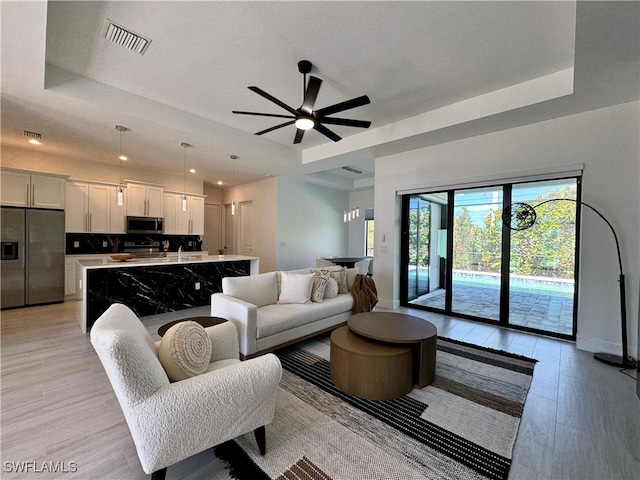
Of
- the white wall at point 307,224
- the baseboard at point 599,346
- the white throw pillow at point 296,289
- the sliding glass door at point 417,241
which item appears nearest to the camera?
the baseboard at point 599,346

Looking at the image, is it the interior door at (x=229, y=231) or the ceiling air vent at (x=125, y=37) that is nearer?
the ceiling air vent at (x=125, y=37)

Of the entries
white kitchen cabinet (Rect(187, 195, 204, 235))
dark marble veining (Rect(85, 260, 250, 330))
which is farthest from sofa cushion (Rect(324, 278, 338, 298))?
white kitchen cabinet (Rect(187, 195, 204, 235))

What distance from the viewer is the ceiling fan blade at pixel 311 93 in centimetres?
260

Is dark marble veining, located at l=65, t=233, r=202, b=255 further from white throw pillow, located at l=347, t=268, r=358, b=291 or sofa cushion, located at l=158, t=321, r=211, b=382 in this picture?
sofa cushion, located at l=158, t=321, r=211, b=382

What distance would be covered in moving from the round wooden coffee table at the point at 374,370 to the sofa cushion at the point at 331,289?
142 cm

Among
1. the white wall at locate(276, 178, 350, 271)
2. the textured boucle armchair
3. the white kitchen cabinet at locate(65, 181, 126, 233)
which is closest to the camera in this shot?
the textured boucle armchair

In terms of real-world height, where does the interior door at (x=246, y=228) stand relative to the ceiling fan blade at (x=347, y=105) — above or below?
below

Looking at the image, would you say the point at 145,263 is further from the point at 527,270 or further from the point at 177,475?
the point at 527,270

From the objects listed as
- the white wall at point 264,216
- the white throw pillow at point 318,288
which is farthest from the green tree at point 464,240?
the white wall at point 264,216

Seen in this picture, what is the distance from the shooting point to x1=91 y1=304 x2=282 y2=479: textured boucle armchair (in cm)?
123

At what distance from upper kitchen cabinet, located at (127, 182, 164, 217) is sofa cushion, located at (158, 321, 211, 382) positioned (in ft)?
18.5

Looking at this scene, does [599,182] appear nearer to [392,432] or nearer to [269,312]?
[392,432]

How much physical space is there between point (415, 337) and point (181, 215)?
6468 millimetres

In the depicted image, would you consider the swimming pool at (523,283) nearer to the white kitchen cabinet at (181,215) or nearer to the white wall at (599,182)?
the white wall at (599,182)
